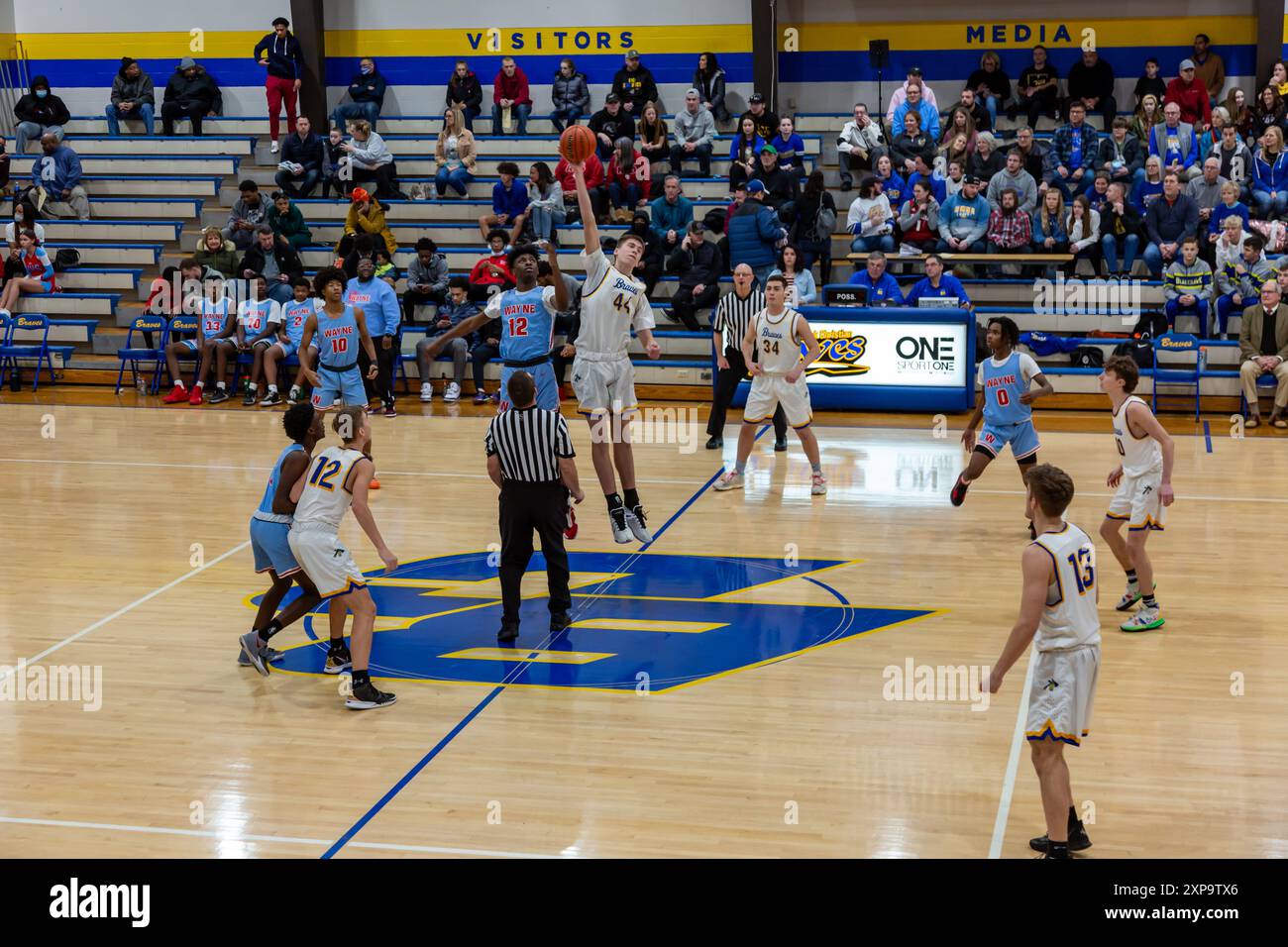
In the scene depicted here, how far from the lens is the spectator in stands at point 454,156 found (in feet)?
72.7

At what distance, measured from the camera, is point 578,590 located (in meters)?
10.3

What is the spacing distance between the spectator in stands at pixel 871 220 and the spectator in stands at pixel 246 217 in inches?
342

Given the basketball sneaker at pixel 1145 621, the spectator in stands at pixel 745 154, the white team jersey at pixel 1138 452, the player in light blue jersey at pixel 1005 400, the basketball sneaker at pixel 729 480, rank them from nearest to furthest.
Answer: the white team jersey at pixel 1138 452, the basketball sneaker at pixel 1145 621, the player in light blue jersey at pixel 1005 400, the basketball sneaker at pixel 729 480, the spectator in stands at pixel 745 154

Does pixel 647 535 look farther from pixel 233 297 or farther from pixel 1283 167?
pixel 1283 167

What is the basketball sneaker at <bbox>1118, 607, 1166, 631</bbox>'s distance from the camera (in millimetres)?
9258

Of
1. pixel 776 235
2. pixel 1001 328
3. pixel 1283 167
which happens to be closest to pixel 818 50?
pixel 776 235

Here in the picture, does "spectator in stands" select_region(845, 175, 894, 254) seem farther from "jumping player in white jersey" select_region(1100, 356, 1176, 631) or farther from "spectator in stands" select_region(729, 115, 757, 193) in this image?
"jumping player in white jersey" select_region(1100, 356, 1176, 631)

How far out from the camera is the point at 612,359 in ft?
35.1

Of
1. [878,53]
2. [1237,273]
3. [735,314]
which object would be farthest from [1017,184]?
[735,314]

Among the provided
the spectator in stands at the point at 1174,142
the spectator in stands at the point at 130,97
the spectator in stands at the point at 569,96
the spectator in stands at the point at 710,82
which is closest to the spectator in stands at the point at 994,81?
the spectator in stands at the point at 1174,142

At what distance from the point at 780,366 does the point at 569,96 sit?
1193 cm

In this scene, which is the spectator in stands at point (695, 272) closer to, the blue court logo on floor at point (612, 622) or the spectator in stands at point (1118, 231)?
the spectator in stands at point (1118, 231)

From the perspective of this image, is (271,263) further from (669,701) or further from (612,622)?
(669,701)

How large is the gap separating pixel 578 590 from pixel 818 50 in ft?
52.3
